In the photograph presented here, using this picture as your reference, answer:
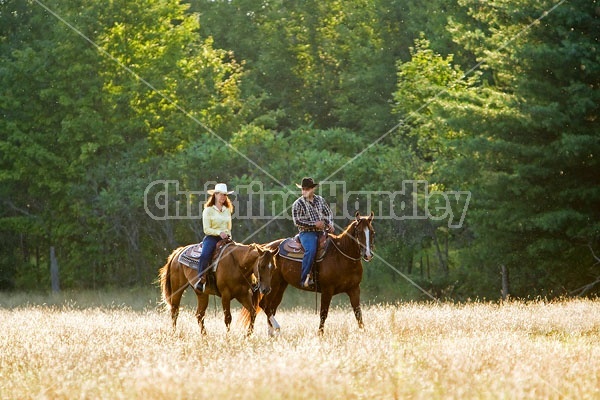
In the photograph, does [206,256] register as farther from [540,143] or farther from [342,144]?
[342,144]

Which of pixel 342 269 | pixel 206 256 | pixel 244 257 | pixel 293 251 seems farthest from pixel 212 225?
pixel 342 269

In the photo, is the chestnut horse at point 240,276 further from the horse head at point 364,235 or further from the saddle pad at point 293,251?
the horse head at point 364,235

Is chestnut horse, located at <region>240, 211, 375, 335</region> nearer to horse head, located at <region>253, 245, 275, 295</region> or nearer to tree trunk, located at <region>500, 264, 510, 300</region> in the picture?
horse head, located at <region>253, 245, 275, 295</region>

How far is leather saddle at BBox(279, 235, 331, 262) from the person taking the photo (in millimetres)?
14695

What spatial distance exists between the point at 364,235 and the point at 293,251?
5.16 feet

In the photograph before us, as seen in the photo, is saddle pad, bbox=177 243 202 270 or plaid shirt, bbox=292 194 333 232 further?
saddle pad, bbox=177 243 202 270

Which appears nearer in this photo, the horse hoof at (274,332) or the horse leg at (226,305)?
the horse hoof at (274,332)

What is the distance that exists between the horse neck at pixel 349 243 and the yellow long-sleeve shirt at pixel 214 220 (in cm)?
190

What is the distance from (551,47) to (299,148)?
1204 cm

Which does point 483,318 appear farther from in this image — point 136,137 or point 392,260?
point 136,137

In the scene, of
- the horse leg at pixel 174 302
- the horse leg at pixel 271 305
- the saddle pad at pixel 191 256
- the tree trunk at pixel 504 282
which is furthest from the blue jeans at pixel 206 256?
the tree trunk at pixel 504 282

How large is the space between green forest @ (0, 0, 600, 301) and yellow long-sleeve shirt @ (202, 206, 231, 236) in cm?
959

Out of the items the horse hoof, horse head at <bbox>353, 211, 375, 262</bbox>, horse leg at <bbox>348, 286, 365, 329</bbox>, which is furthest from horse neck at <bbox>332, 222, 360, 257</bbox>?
the horse hoof

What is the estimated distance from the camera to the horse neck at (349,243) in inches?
564
